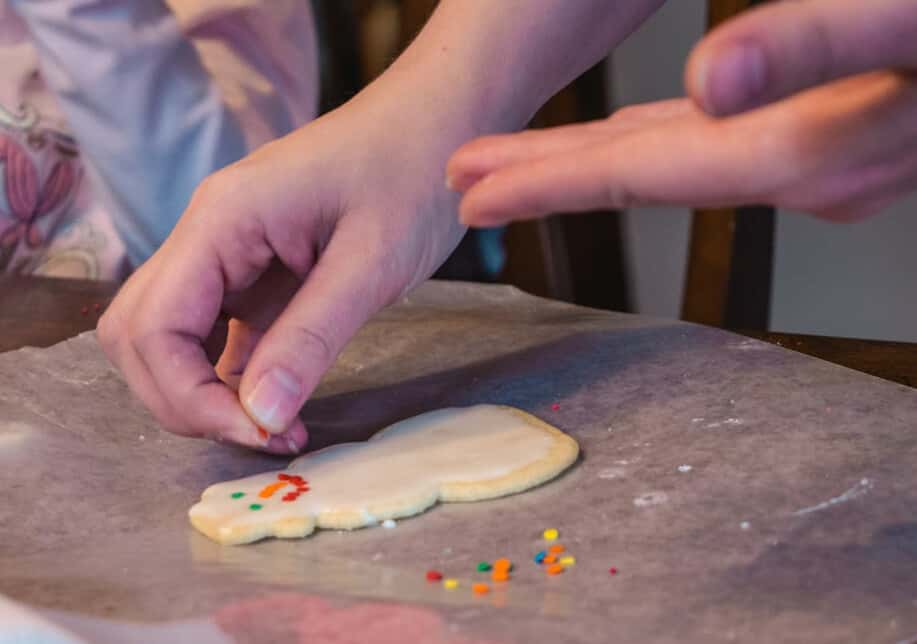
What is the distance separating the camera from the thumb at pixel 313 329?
0.81 meters

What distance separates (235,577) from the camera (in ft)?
2.37

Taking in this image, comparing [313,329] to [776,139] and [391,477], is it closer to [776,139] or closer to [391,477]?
[391,477]

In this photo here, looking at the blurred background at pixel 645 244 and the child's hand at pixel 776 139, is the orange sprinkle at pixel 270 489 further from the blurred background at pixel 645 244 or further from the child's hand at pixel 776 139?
the blurred background at pixel 645 244

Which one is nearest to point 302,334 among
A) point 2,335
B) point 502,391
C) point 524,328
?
point 502,391

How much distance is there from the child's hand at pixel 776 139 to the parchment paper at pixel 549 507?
0.71 feet

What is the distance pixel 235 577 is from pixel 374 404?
0.31 metres

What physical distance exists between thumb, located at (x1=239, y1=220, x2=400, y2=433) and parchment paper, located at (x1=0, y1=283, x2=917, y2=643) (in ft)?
0.31

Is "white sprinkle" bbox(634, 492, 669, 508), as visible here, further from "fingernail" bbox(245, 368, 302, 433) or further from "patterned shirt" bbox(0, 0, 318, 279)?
"patterned shirt" bbox(0, 0, 318, 279)

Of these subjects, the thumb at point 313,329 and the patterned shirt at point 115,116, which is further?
the patterned shirt at point 115,116

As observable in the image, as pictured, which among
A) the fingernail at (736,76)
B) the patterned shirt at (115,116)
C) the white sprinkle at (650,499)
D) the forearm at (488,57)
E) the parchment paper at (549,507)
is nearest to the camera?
the fingernail at (736,76)

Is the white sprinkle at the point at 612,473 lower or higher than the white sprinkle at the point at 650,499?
lower

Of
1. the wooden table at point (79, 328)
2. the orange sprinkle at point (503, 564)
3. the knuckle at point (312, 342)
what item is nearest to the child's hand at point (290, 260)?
the knuckle at point (312, 342)

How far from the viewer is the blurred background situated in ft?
6.67

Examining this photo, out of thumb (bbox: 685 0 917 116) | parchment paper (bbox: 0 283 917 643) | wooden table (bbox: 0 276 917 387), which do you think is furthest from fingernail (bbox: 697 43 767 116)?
wooden table (bbox: 0 276 917 387)
